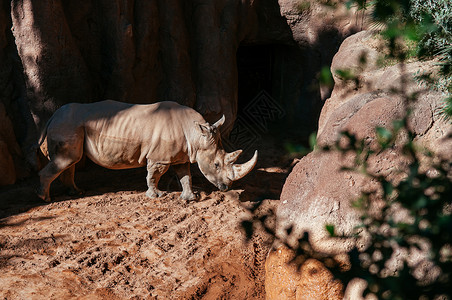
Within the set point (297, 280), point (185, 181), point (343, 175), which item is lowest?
point (185, 181)

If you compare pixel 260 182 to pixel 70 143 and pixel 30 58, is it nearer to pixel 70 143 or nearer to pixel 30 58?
pixel 70 143

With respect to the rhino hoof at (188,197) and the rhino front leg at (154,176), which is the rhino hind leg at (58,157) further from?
the rhino hoof at (188,197)

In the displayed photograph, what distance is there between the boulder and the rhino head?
1.98 meters

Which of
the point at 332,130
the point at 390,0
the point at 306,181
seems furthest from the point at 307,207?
the point at 390,0

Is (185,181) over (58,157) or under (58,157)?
under

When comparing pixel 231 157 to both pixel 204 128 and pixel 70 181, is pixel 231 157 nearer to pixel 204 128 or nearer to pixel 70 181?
pixel 204 128

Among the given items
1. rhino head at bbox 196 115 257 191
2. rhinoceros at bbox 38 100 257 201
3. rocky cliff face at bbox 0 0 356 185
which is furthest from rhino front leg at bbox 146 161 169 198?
rocky cliff face at bbox 0 0 356 185

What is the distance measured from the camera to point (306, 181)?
425cm

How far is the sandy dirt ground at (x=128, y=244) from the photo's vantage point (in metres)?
4.51

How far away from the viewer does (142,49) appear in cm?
771

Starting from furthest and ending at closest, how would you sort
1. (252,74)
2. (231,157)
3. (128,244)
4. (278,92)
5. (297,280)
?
(252,74), (278,92), (231,157), (128,244), (297,280)

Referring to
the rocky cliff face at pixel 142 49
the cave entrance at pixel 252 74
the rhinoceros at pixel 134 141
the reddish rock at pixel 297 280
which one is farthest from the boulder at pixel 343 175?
the cave entrance at pixel 252 74

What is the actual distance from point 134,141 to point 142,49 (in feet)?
6.90

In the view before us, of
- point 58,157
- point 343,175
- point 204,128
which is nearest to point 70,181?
point 58,157
